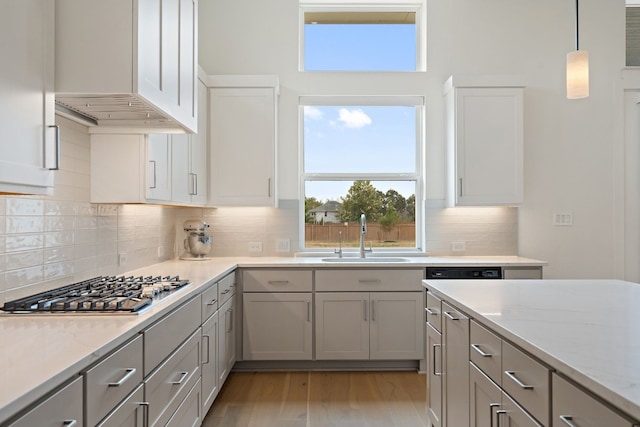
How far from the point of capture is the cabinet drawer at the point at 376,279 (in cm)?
361

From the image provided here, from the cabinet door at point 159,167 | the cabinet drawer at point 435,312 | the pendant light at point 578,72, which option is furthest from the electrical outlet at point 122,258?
the pendant light at point 578,72

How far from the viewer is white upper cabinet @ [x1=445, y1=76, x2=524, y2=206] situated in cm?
385

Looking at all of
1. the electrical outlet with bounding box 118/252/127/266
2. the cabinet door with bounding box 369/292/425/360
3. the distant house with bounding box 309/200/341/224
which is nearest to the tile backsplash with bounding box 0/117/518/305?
the electrical outlet with bounding box 118/252/127/266

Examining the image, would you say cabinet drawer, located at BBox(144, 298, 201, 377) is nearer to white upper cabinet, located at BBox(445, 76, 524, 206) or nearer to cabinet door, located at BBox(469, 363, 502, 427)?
cabinet door, located at BBox(469, 363, 502, 427)

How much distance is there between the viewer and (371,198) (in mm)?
4324

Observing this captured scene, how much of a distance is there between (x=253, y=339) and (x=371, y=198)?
167 centimetres

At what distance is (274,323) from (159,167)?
4.99 feet

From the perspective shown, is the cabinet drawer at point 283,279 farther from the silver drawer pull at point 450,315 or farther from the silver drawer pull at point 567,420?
the silver drawer pull at point 567,420

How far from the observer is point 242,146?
3885mm

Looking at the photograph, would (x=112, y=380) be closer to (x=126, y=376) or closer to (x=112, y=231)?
(x=126, y=376)

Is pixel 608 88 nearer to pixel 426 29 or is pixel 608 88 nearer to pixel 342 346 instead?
pixel 426 29

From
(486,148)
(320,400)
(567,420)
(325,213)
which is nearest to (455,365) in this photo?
(567,420)

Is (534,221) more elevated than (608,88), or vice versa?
(608,88)

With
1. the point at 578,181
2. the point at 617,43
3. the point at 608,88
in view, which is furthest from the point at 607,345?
the point at 617,43
